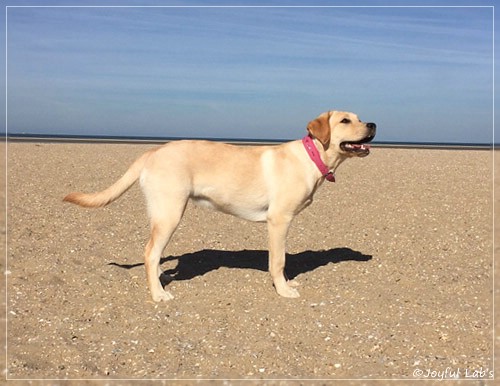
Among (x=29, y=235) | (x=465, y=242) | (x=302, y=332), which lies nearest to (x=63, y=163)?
(x=29, y=235)

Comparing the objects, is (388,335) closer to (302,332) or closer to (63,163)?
(302,332)

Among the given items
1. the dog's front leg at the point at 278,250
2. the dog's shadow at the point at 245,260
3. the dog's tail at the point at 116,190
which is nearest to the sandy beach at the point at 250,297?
the dog's shadow at the point at 245,260

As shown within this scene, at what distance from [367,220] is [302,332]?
5.43 metres

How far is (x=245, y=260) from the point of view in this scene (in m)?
8.48

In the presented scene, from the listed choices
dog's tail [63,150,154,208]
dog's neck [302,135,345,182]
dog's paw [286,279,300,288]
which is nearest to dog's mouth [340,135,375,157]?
dog's neck [302,135,345,182]

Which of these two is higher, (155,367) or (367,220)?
(155,367)

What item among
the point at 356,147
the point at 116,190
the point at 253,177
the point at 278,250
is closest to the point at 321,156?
the point at 356,147

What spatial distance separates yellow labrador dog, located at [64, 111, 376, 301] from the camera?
679 cm

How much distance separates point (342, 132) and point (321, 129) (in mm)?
259

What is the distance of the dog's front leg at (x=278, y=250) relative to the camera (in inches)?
276

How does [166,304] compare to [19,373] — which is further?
[166,304]

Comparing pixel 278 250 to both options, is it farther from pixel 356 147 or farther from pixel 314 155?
pixel 356 147

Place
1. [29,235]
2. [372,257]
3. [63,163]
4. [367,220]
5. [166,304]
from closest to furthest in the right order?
1. [166,304]
2. [372,257]
3. [29,235]
4. [367,220]
5. [63,163]

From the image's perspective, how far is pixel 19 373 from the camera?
4934mm
